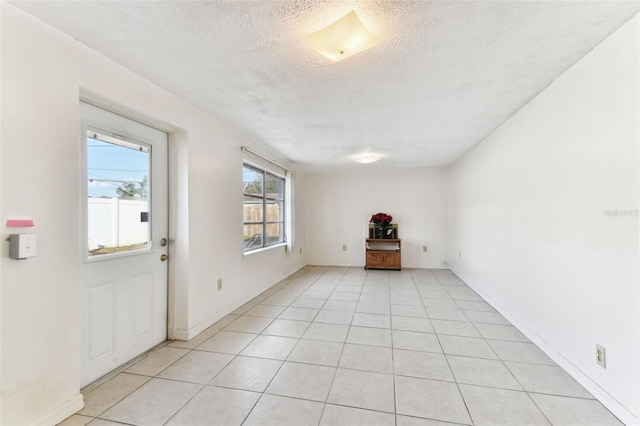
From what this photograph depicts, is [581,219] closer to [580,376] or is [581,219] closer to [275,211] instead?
[580,376]

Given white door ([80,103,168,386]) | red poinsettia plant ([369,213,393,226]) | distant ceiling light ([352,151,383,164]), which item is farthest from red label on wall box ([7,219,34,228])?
red poinsettia plant ([369,213,393,226])

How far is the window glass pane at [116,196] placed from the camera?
6.23 ft

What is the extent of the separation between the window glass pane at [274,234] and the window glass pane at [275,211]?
0.10 metres

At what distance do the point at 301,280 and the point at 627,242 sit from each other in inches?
159

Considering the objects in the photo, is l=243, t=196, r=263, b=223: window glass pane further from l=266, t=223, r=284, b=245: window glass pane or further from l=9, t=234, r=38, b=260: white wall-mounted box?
l=9, t=234, r=38, b=260: white wall-mounted box

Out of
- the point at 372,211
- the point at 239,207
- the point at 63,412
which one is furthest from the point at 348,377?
the point at 372,211

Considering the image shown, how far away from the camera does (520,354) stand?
7.34 ft

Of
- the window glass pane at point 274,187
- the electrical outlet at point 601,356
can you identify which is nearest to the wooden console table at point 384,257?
the window glass pane at point 274,187

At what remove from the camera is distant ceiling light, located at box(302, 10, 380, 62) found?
53.2 inches

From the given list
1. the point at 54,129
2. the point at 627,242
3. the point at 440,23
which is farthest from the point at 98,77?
the point at 627,242

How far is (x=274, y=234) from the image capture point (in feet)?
16.1

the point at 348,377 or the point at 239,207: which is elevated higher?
the point at 239,207

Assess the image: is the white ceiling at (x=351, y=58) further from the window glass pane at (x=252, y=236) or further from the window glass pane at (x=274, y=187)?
the window glass pane at (x=274, y=187)

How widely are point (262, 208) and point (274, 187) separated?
2.13 feet
